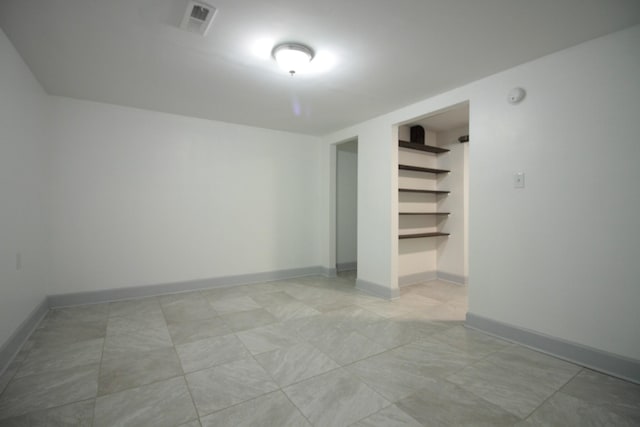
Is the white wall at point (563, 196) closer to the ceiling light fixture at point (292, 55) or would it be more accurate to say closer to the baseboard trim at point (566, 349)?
the baseboard trim at point (566, 349)

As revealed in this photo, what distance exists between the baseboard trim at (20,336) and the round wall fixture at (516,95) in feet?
15.0

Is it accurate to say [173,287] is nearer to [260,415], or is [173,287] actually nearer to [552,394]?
[260,415]

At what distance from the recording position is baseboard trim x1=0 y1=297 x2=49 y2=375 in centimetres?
211

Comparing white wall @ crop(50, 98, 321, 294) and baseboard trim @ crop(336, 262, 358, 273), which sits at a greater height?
white wall @ crop(50, 98, 321, 294)

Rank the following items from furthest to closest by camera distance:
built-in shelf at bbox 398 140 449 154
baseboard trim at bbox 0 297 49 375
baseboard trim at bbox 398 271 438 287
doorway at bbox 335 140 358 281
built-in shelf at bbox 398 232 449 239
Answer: doorway at bbox 335 140 358 281 → baseboard trim at bbox 398 271 438 287 → built-in shelf at bbox 398 140 449 154 → built-in shelf at bbox 398 232 449 239 → baseboard trim at bbox 0 297 49 375

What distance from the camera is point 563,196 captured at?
230 centimetres

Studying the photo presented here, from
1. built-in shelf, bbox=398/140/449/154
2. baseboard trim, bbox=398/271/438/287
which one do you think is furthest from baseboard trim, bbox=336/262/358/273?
built-in shelf, bbox=398/140/449/154

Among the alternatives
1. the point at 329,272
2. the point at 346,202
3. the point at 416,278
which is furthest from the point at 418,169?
the point at 329,272

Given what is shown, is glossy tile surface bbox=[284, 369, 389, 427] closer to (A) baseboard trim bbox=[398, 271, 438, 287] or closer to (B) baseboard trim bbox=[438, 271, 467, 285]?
(A) baseboard trim bbox=[398, 271, 438, 287]

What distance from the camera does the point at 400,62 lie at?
2.52 meters

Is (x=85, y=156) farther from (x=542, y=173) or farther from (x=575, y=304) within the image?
(x=575, y=304)

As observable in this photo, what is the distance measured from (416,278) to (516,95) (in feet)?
9.99

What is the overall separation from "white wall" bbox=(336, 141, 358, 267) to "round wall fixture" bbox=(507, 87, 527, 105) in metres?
3.20

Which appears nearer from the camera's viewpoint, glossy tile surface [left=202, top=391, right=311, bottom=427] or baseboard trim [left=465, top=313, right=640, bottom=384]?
glossy tile surface [left=202, top=391, right=311, bottom=427]
